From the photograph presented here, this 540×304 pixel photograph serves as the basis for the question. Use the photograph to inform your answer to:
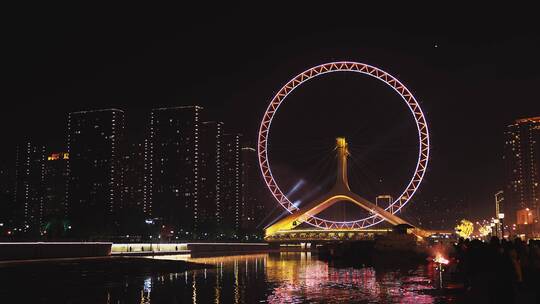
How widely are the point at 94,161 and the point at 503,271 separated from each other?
528 ft

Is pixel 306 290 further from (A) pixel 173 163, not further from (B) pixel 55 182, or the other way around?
(B) pixel 55 182

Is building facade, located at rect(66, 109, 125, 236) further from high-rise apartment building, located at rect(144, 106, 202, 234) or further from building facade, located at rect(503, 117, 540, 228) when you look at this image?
building facade, located at rect(503, 117, 540, 228)

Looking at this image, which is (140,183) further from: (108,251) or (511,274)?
(511,274)

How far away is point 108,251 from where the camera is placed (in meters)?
61.3

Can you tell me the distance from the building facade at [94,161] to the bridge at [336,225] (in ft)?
187

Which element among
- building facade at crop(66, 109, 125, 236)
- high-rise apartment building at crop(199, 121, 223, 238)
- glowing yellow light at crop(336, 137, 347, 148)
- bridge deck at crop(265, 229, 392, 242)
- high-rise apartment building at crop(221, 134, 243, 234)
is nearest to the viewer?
glowing yellow light at crop(336, 137, 347, 148)

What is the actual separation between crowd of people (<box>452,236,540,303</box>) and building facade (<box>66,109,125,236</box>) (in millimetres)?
138745

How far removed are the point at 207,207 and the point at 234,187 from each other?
19574 millimetres

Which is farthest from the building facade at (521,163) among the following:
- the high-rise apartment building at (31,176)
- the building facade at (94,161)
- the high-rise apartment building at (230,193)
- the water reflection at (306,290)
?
the water reflection at (306,290)

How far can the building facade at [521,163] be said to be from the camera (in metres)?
186

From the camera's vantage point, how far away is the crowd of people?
13641 mm

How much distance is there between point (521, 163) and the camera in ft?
628

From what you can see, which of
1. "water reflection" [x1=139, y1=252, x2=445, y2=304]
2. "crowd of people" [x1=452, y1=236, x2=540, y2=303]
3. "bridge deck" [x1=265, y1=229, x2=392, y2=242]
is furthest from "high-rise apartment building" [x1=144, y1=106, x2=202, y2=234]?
"crowd of people" [x1=452, y1=236, x2=540, y2=303]

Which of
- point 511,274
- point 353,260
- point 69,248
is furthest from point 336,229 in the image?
point 511,274
